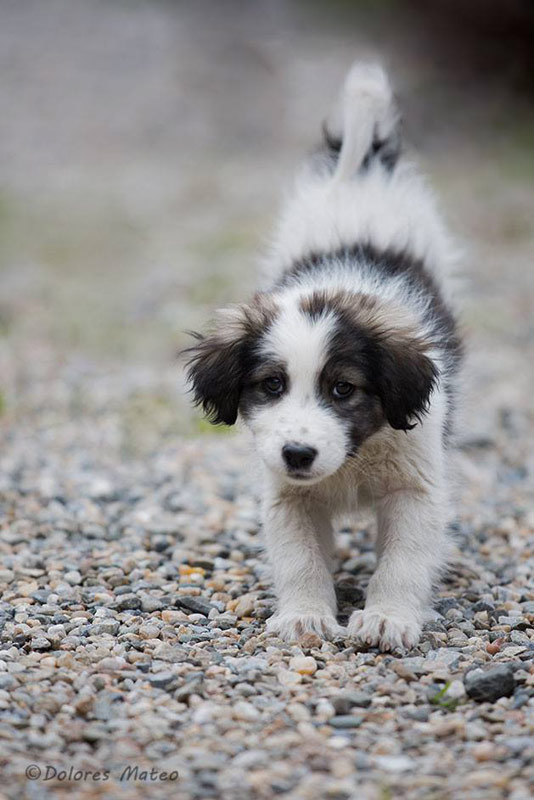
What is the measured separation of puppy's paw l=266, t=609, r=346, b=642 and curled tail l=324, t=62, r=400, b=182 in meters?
2.68

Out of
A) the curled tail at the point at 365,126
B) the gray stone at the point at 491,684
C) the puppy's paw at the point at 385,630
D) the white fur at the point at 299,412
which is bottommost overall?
the gray stone at the point at 491,684

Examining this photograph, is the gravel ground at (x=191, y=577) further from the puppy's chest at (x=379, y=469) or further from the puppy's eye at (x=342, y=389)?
the puppy's eye at (x=342, y=389)

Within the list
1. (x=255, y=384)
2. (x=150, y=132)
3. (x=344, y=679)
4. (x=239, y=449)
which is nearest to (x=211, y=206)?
(x=150, y=132)

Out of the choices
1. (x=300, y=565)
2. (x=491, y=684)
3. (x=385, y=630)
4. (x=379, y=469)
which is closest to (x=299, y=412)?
(x=379, y=469)

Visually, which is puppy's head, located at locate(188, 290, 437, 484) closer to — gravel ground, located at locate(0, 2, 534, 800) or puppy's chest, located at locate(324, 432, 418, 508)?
puppy's chest, located at locate(324, 432, 418, 508)

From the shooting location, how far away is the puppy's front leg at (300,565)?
13.0 ft

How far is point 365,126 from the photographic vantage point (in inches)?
231

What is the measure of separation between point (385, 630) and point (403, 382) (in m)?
0.87

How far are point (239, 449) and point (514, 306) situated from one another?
415cm

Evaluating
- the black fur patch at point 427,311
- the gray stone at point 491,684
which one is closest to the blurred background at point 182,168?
the black fur patch at point 427,311

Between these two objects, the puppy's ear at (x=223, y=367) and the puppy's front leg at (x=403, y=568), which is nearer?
the puppy's front leg at (x=403, y=568)

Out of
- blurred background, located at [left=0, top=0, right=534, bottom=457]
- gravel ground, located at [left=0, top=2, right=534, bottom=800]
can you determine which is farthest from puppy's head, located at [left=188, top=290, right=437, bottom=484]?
blurred background, located at [left=0, top=0, right=534, bottom=457]

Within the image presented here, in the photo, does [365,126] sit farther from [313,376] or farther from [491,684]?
[491,684]

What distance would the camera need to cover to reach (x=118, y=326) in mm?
9625
